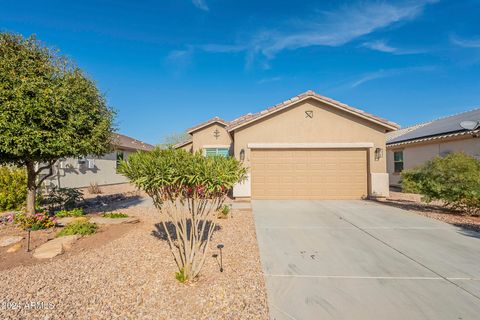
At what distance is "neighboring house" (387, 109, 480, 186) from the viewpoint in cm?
1195

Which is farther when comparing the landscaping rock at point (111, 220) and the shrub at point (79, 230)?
the landscaping rock at point (111, 220)

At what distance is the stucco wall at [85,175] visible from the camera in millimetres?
14640

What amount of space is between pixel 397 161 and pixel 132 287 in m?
18.9

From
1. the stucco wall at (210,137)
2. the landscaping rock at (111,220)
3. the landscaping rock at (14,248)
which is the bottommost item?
the landscaping rock at (14,248)

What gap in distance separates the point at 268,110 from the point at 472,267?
876cm

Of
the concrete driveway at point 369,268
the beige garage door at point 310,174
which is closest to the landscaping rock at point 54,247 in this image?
the concrete driveway at point 369,268

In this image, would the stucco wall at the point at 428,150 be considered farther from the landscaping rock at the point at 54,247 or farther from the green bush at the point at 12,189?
the green bush at the point at 12,189

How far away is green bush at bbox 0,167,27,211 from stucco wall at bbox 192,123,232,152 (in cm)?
1054

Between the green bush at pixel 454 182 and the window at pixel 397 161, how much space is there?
875 centimetres

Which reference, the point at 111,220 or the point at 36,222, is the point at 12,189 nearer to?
the point at 36,222

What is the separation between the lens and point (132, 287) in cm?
366

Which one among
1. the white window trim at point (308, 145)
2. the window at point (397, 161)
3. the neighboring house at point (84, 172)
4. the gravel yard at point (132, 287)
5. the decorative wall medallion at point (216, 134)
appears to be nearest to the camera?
the gravel yard at point (132, 287)

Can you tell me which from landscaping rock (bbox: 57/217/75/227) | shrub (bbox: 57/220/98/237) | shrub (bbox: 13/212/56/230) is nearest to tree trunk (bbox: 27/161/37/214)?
shrub (bbox: 13/212/56/230)

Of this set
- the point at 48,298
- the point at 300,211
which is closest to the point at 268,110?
the point at 300,211
